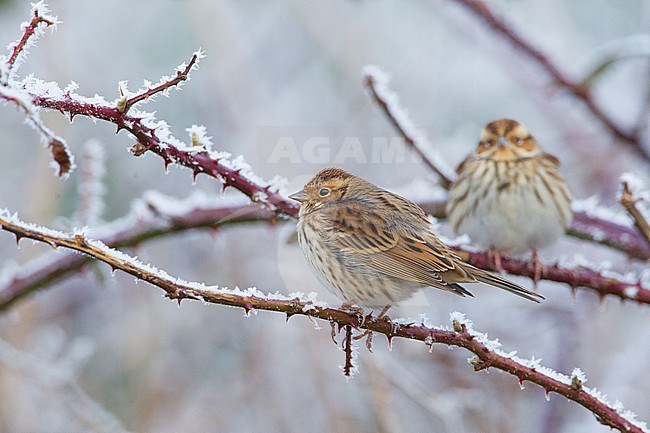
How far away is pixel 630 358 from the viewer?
17.7 ft

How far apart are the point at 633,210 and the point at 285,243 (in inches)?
48.9

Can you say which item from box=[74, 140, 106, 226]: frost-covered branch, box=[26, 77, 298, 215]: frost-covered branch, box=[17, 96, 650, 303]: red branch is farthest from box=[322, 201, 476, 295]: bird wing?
box=[74, 140, 106, 226]: frost-covered branch

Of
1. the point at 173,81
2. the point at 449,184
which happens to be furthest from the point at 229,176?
the point at 449,184

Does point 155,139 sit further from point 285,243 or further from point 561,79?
point 561,79

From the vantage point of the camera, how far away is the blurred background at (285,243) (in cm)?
446

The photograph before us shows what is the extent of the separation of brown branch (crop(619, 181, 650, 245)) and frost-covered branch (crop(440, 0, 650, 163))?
1.47m

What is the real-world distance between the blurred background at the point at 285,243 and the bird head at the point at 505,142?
0.27 m

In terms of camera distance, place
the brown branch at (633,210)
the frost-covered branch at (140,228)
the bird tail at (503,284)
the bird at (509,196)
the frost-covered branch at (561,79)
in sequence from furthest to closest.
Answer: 1. the bird at (509,196)
2. the frost-covered branch at (561,79)
3. the frost-covered branch at (140,228)
4. the brown branch at (633,210)
5. the bird tail at (503,284)

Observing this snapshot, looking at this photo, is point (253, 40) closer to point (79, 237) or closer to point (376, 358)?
point (376, 358)

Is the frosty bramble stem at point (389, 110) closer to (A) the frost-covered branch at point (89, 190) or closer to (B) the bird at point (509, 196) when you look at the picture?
(B) the bird at point (509, 196)

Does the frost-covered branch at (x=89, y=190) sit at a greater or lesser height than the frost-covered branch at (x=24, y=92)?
greater

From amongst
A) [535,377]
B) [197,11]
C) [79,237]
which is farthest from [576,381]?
[197,11]

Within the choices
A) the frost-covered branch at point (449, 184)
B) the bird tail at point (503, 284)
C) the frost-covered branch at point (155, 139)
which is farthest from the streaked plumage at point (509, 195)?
the frost-covered branch at point (155, 139)

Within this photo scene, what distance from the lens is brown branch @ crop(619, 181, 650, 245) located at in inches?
93.1
